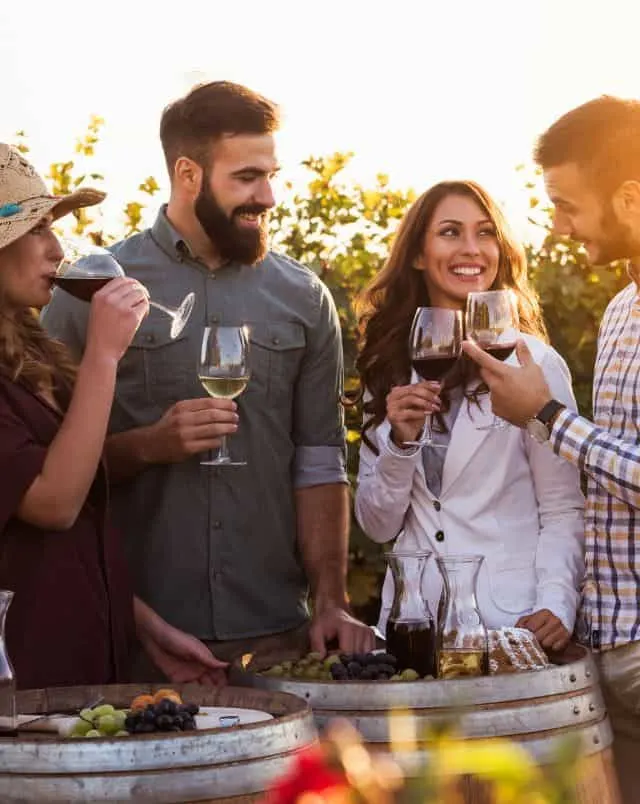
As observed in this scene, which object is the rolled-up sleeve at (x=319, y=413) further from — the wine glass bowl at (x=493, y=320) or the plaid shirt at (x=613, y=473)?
the plaid shirt at (x=613, y=473)

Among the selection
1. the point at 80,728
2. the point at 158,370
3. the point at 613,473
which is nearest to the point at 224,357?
the point at 158,370

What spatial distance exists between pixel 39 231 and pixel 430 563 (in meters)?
1.41

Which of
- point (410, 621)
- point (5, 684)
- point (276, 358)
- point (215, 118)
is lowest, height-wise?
Result: point (410, 621)

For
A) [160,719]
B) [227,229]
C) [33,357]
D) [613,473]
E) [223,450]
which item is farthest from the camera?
[227,229]

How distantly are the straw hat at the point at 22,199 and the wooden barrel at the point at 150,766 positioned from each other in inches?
58.5

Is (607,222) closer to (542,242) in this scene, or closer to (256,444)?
(256,444)

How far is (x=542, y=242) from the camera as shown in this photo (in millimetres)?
7727

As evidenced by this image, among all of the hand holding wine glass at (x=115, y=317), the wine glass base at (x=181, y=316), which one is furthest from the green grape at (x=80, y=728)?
the wine glass base at (x=181, y=316)

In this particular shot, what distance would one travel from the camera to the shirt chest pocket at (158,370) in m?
3.97

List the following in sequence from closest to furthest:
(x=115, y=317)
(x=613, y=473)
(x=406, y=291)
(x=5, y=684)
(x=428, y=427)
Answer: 1. (x=5, y=684)
2. (x=613, y=473)
3. (x=115, y=317)
4. (x=428, y=427)
5. (x=406, y=291)

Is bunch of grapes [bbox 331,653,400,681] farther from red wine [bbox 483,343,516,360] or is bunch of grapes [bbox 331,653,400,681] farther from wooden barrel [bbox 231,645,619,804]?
red wine [bbox 483,343,516,360]

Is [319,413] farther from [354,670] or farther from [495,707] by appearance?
[495,707]

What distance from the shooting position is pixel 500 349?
11.5ft

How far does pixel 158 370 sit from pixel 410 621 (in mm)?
1344
